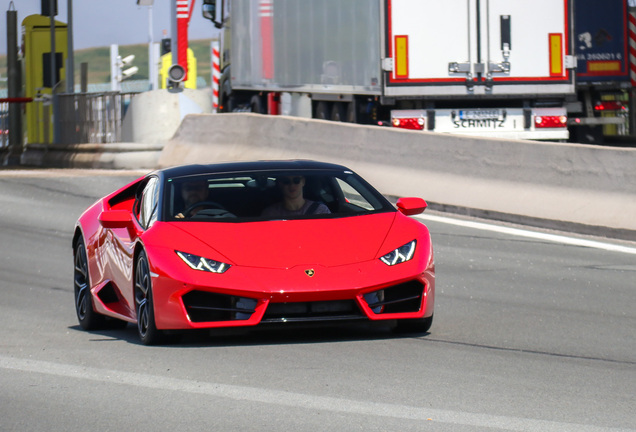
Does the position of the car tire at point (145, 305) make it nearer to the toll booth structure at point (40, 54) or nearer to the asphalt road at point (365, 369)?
the asphalt road at point (365, 369)

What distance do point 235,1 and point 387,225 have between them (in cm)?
A: 2222

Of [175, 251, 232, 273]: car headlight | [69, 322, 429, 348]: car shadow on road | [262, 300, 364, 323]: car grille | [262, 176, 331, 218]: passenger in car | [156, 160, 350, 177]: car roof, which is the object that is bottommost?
[69, 322, 429, 348]: car shadow on road

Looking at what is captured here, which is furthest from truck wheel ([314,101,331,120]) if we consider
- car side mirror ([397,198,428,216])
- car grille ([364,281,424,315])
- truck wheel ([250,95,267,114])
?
car grille ([364,281,424,315])

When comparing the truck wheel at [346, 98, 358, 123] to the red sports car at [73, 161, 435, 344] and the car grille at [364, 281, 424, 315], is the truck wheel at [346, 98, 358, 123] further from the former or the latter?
the car grille at [364, 281, 424, 315]

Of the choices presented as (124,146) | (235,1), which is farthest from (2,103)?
(124,146)

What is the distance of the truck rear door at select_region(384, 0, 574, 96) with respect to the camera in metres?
21.4

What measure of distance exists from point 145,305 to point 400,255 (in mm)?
1526

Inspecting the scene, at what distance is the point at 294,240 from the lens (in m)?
7.91

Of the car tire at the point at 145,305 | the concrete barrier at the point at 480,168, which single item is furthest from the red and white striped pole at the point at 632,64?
the car tire at the point at 145,305

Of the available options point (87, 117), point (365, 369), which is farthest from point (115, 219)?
point (87, 117)

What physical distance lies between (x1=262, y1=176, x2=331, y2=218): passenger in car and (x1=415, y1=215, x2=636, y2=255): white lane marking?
5.44 meters

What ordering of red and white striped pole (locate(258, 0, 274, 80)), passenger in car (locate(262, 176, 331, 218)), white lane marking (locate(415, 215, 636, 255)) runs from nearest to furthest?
passenger in car (locate(262, 176, 331, 218)), white lane marking (locate(415, 215, 636, 255)), red and white striped pole (locate(258, 0, 274, 80))

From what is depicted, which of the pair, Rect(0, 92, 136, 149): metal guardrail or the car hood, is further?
Rect(0, 92, 136, 149): metal guardrail

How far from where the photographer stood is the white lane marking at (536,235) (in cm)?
1356
